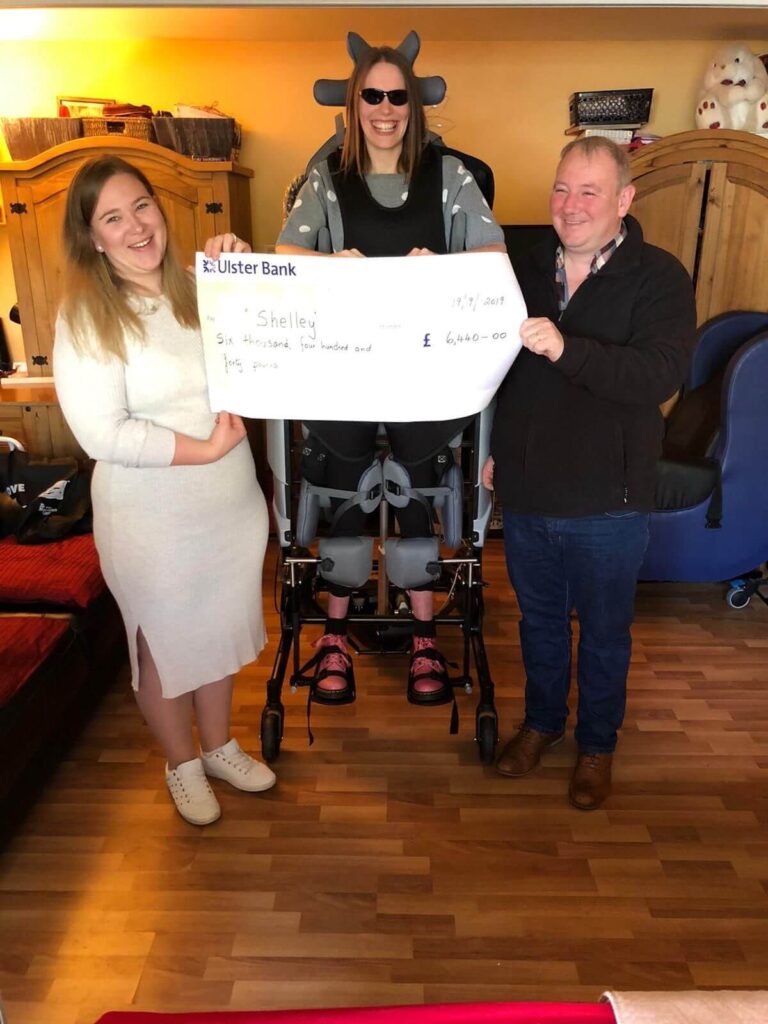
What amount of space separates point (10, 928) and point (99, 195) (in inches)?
61.3

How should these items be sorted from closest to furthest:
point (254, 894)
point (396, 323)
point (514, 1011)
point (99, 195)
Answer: point (514, 1011)
point (99, 195)
point (396, 323)
point (254, 894)

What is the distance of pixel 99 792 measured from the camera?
6.90 ft

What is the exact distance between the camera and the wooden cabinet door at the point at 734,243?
3295mm

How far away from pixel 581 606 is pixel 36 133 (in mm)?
3139

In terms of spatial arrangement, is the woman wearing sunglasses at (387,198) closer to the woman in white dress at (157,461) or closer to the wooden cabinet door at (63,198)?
the woman in white dress at (157,461)

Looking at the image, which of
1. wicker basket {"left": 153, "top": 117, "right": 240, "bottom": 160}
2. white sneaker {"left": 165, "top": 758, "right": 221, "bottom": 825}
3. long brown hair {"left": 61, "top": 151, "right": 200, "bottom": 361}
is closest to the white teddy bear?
wicker basket {"left": 153, "top": 117, "right": 240, "bottom": 160}

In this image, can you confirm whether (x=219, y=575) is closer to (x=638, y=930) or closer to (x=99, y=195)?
(x=99, y=195)

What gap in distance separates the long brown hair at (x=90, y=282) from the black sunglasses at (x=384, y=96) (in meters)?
0.55

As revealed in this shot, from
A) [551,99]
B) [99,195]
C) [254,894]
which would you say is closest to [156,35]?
[551,99]

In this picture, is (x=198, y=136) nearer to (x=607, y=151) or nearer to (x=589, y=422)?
(x=607, y=151)

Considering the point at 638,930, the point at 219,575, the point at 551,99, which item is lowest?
the point at 638,930

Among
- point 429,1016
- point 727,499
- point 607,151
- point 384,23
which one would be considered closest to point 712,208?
point 727,499

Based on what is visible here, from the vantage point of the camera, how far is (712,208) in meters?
3.34

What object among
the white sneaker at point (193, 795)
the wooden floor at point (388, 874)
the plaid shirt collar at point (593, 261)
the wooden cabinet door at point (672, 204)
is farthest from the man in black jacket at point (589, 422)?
the wooden cabinet door at point (672, 204)
